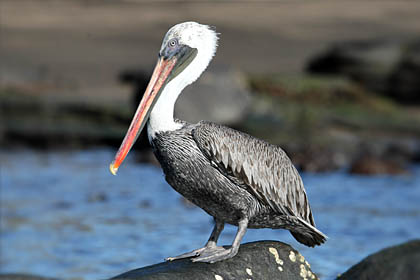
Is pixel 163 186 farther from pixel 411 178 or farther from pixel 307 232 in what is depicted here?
pixel 307 232

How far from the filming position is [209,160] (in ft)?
16.7

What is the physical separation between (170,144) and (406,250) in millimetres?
1981

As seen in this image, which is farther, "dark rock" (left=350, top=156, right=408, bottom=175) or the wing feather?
"dark rock" (left=350, top=156, right=408, bottom=175)

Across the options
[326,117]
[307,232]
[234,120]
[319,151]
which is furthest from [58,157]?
[307,232]

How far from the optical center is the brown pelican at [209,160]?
504 cm

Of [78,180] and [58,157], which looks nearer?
[78,180]

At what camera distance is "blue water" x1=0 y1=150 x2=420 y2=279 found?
28.7 ft

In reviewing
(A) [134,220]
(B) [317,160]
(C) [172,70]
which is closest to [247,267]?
(C) [172,70]

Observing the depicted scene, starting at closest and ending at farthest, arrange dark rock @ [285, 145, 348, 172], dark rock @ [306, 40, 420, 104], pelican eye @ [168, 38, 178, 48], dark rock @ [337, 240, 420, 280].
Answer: dark rock @ [337, 240, 420, 280] < pelican eye @ [168, 38, 178, 48] < dark rock @ [285, 145, 348, 172] < dark rock @ [306, 40, 420, 104]

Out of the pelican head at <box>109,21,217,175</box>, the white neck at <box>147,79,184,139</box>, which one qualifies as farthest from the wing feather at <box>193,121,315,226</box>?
the pelican head at <box>109,21,217,175</box>

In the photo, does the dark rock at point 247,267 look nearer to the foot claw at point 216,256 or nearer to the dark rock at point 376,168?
the foot claw at point 216,256

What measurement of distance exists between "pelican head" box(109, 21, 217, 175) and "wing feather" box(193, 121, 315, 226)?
298mm

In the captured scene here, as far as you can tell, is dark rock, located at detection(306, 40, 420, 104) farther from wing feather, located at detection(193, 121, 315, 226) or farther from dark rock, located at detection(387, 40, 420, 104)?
wing feather, located at detection(193, 121, 315, 226)

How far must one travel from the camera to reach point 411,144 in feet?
67.0
